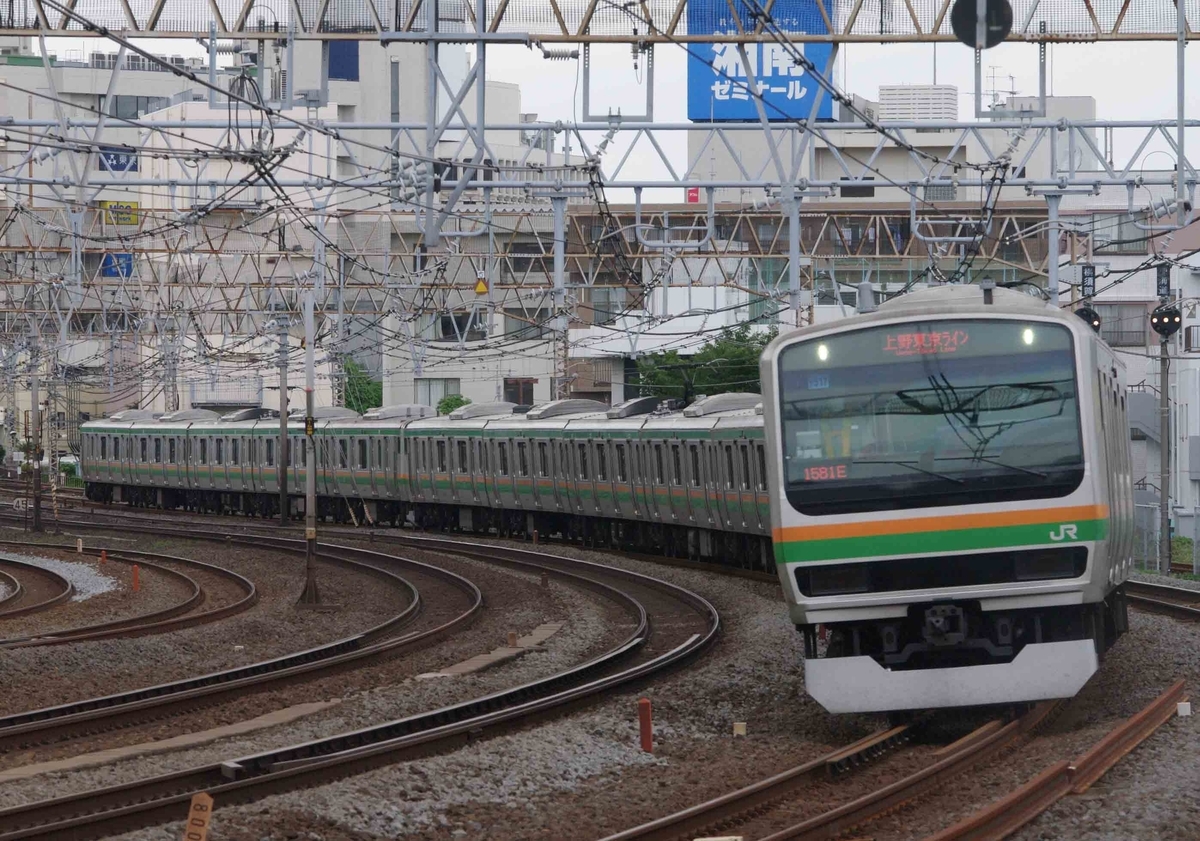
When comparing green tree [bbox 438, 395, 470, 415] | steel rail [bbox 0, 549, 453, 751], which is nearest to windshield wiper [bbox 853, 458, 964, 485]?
steel rail [bbox 0, 549, 453, 751]

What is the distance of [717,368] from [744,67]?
112 ft

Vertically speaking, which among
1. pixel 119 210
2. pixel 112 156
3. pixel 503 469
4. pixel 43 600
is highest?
pixel 112 156

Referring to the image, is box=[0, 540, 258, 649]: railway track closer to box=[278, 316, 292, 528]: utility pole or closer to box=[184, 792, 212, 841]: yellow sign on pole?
box=[278, 316, 292, 528]: utility pole

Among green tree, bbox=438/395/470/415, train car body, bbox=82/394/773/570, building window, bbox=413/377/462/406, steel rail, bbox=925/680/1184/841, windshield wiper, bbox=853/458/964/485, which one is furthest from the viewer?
building window, bbox=413/377/462/406

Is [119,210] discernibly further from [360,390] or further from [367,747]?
[360,390]

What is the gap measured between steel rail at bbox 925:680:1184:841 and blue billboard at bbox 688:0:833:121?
5215 mm

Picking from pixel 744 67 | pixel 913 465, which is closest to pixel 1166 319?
pixel 744 67

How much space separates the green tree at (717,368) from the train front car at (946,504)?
36.5 metres

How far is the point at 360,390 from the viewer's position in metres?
64.6

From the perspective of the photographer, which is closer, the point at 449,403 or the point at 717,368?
the point at 717,368

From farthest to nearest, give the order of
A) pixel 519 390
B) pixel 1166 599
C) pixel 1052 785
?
1. pixel 519 390
2. pixel 1166 599
3. pixel 1052 785

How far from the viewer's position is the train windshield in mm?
9922

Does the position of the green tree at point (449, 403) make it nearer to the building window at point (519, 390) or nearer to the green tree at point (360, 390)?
the green tree at point (360, 390)

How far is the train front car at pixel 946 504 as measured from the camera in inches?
389
